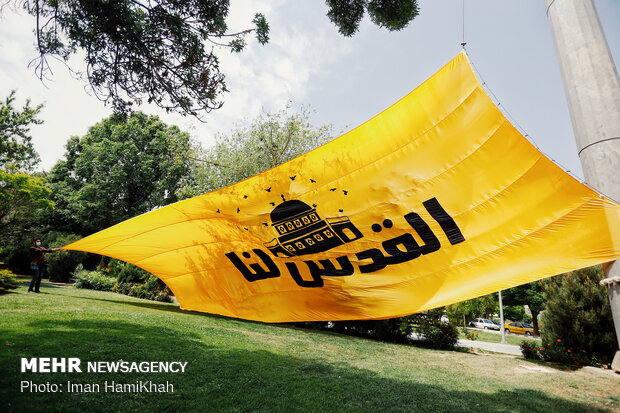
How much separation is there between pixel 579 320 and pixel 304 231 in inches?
369

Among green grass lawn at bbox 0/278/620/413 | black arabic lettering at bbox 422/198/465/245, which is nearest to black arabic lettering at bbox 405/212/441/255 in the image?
black arabic lettering at bbox 422/198/465/245

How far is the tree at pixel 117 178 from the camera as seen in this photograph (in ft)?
73.4

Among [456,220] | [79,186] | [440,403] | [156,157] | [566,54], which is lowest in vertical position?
[440,403]

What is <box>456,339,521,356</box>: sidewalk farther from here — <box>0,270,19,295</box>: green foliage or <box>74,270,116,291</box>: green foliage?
<box>74,270,116,291</box>: green foliage

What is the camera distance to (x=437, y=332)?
39.2 ft

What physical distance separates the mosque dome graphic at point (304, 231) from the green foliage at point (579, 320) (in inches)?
349

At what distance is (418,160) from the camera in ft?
12.3

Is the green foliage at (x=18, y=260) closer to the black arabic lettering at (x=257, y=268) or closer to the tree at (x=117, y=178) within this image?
the tree at (x=117, y=178)

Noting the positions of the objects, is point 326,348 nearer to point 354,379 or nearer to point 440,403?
point 354,379

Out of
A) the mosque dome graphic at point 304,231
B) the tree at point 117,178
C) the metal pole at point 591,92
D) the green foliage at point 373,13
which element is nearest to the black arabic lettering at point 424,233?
the mosque dome graphic at point 304,231

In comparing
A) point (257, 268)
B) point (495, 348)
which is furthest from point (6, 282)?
point (495, 348)

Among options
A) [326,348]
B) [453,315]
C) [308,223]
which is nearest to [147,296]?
[326,348]

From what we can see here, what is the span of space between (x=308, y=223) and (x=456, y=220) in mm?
1970

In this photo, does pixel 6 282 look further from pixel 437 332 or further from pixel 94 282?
pixel 437 332
